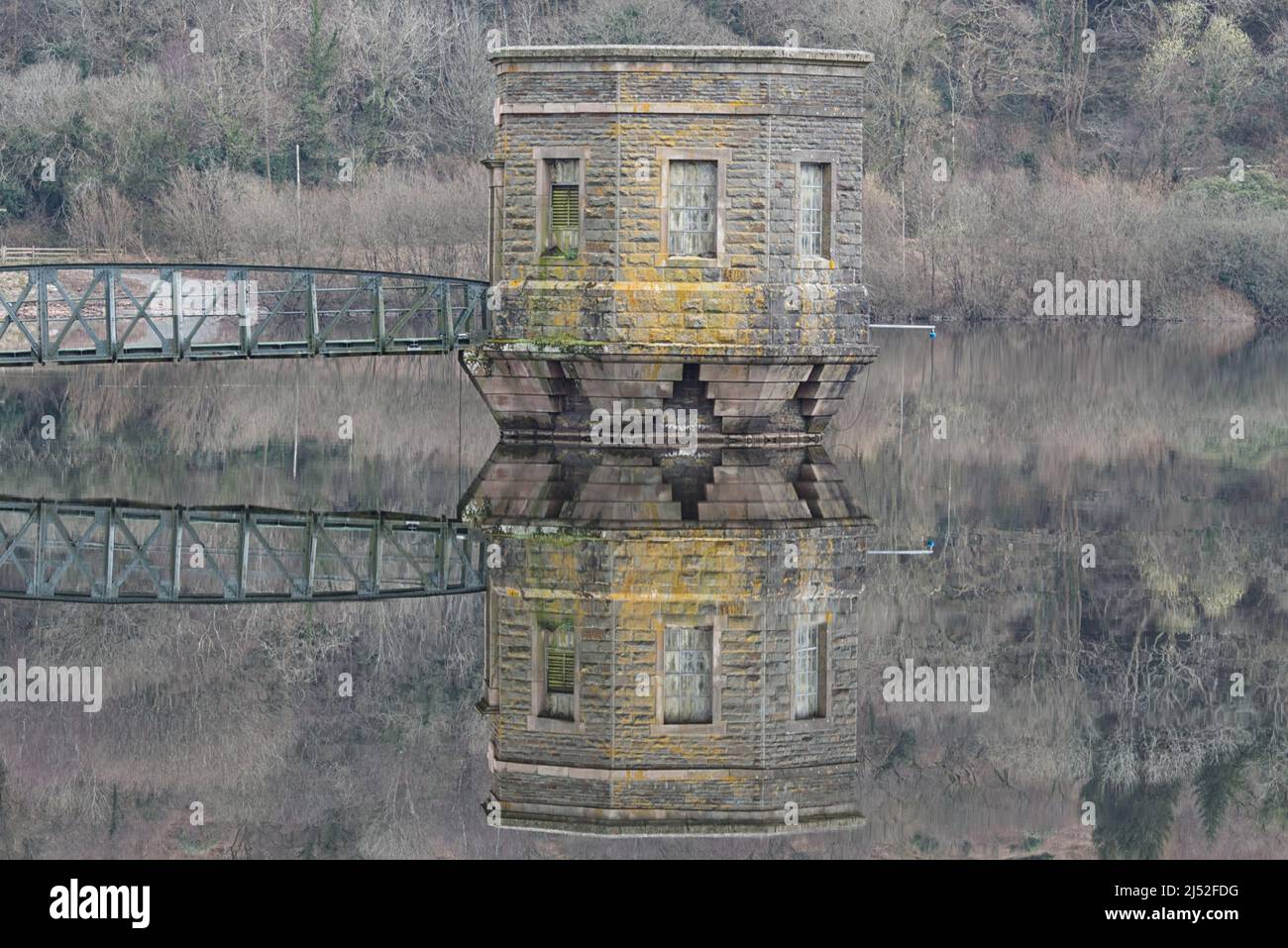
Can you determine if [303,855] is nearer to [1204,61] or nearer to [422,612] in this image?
[422,612]

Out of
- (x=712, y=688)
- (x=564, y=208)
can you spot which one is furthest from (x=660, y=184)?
(x=712, y=688)

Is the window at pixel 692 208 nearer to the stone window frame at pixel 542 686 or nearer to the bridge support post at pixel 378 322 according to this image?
the bridge support post at pixel 378 322

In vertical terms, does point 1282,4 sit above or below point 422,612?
above

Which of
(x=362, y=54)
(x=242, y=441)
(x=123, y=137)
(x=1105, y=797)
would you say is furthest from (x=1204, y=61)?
(x=1105, y=797)

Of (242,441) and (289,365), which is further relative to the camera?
(289,365)

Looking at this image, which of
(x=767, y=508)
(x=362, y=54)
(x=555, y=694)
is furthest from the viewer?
(x=362, y=54)

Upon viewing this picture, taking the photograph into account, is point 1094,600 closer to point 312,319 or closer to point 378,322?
point 378,322

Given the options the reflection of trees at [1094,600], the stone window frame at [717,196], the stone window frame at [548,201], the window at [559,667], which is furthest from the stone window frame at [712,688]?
the stone window frame at [548,201]
